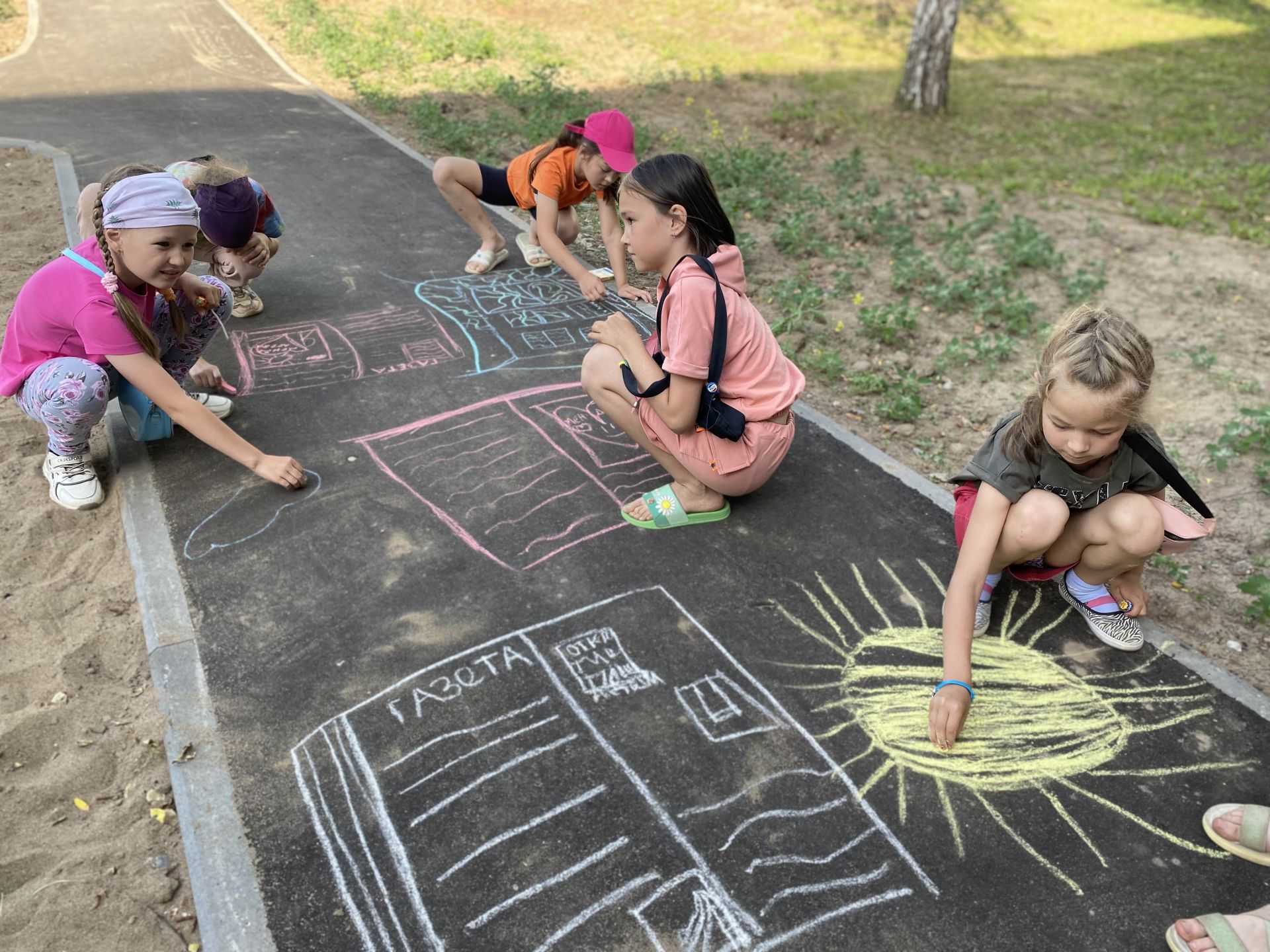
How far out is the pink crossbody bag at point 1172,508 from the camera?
7.85 ft

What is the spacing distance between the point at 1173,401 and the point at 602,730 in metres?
3.51

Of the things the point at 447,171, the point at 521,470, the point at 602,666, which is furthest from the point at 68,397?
the point at 447,171

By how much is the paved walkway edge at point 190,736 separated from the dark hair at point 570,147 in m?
2.39

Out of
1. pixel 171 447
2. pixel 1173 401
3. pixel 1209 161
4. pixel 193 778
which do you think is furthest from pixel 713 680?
pixel 1209 161

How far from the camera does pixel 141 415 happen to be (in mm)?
3217

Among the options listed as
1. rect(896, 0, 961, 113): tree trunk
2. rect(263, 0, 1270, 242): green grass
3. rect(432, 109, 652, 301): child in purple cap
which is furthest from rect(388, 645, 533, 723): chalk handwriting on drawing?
rect(896, 0, 961, 113): tree trunk

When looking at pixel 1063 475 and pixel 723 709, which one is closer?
pixel 723 709

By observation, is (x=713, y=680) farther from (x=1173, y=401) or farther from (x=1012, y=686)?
(x=1173, y=401)

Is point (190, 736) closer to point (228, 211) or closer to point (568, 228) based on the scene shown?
point (228, 211)

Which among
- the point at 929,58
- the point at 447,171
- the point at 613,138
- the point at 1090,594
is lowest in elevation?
the point at 1090,594

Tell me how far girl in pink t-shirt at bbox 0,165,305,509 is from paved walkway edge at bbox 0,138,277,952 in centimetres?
23

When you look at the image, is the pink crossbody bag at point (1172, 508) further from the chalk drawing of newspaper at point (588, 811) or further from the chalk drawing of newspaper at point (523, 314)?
the chalk drawing of newspaper at point (523, 314)

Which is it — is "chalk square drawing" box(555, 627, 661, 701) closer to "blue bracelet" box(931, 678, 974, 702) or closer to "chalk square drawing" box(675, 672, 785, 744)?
"chalk square drawing" box(675, 672, 785, 744)

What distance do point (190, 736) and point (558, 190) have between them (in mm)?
3250
